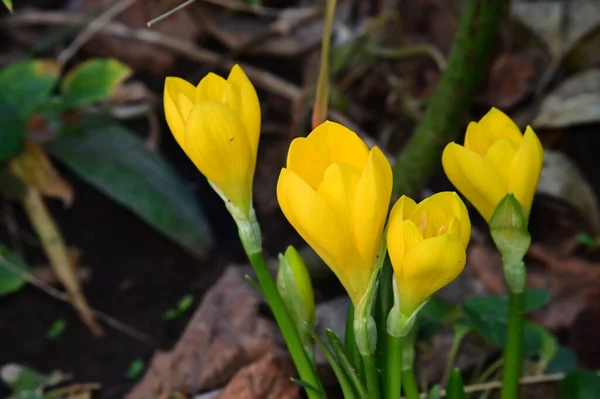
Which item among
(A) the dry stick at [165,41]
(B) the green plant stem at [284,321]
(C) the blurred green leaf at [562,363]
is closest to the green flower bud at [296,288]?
(B) the green plant stem at [284,321]

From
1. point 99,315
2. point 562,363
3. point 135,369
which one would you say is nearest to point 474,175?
point 562,363

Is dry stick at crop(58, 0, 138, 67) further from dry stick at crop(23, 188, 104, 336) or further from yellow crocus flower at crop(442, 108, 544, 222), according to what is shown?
yellow crocus flower at crop(442, 108, 544, 222)

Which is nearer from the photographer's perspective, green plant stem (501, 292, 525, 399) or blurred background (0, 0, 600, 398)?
green plant stem (501, 292, 525, 399)

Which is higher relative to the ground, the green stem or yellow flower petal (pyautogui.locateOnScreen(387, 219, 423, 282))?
yellow flower petal (pyautogui.locateOnScreen(387, 219, 423, 282))

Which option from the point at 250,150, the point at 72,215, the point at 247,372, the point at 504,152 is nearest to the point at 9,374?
the point at 72,215

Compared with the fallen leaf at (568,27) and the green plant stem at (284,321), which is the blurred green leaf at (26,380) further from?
the fallen leaf at (568,27)

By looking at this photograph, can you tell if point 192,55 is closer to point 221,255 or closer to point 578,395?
point 221,255

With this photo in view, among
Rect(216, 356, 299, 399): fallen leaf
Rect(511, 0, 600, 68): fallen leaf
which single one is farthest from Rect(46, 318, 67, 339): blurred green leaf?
Rect(511, 0, 600, 68): fallen leaf
